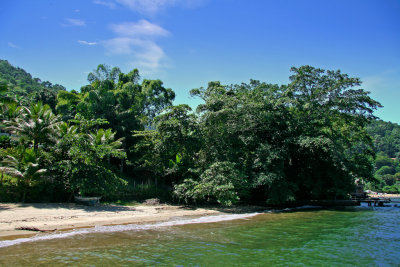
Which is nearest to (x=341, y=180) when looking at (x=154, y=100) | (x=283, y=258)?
(x=283, y=258)

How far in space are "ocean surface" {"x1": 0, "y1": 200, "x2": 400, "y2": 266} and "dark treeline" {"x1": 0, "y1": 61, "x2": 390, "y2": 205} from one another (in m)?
5.03

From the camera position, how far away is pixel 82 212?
1458 cm

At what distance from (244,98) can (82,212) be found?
14.6 metres

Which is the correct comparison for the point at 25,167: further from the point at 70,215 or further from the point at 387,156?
the point at 387,156

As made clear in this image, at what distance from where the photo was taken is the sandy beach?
11281 millimetres

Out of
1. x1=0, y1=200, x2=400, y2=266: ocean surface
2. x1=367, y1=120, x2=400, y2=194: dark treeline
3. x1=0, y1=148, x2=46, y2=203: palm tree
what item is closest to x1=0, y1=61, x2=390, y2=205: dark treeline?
x1=0, y1=148, x2=46, y2=203: palm tree

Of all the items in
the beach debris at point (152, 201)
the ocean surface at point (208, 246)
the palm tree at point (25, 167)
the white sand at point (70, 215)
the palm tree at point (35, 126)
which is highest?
the palm tree at point (35, 126)

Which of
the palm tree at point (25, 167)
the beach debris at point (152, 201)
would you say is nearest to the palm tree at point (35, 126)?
the palm tree at point (25, 167)

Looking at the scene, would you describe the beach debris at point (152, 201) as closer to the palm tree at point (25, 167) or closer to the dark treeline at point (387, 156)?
the palm tree at point (25, 167)

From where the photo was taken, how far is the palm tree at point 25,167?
582 inches

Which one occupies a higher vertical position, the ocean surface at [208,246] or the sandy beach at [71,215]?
the sandy beach at [71,215]

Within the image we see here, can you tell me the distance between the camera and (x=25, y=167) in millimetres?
14844

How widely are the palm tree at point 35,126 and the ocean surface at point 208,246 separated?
8.15 meters

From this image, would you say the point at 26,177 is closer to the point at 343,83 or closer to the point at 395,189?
the point at 343,83
